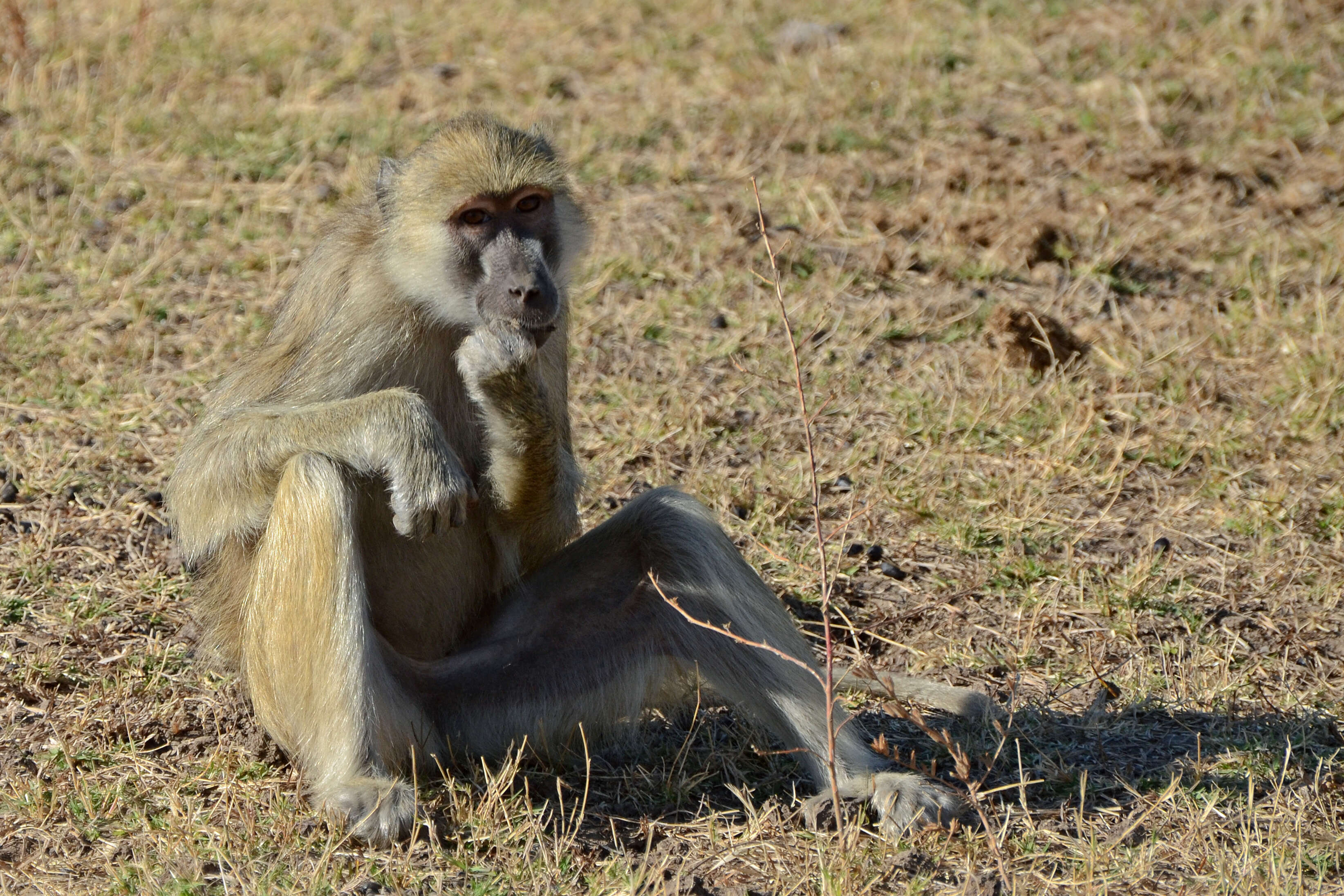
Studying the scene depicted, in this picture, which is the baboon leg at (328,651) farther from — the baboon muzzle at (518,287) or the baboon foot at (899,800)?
the baboon foot at (899,800)

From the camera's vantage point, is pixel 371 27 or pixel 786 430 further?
pixel 371 27

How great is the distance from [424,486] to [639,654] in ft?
2.51

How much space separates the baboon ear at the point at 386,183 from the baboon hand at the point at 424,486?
0.76 metres

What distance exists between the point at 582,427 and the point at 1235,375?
2.61 m

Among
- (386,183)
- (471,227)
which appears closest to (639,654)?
(471,227)

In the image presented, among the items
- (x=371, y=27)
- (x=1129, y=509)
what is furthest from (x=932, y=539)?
(x=371, y=27)

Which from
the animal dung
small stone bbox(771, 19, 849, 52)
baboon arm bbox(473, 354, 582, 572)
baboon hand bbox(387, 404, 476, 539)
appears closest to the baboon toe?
baboon arm bbox(473, 354, 582, 572)

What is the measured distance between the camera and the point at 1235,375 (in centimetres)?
601

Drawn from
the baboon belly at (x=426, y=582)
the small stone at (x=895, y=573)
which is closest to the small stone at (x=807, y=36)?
the small stone at (x=895, y=573)

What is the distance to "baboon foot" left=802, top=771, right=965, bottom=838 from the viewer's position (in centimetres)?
361

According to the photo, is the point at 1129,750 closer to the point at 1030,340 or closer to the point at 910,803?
the point at 910,803

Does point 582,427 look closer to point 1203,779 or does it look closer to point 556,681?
point 556,681

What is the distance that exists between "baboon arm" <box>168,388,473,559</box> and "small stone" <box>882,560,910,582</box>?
5.87 feet

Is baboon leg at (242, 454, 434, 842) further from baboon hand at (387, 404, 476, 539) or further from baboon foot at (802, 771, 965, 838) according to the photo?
baboon foot at (802, 771, 965, 838)
